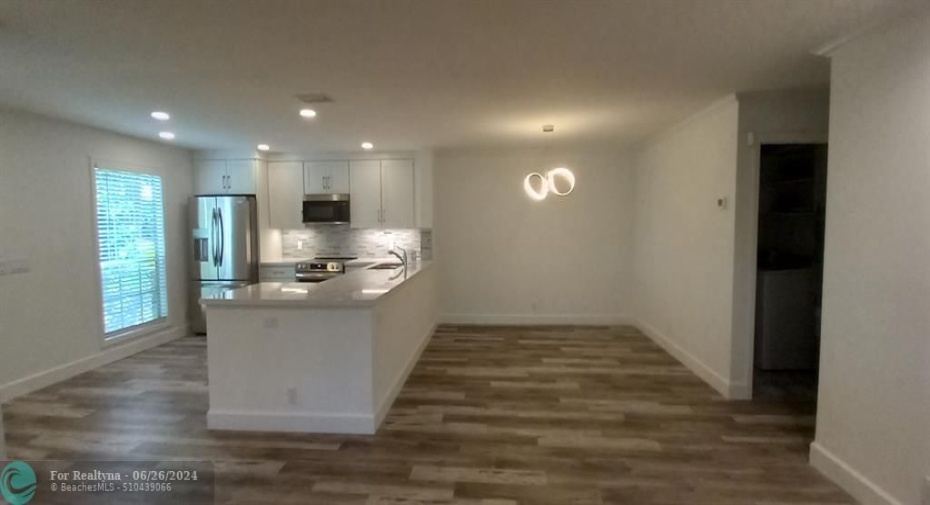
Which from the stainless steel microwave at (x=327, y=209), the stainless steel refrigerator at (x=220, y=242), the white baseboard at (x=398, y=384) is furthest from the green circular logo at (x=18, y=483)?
the stainless steel microwave at (x=327, y=209)

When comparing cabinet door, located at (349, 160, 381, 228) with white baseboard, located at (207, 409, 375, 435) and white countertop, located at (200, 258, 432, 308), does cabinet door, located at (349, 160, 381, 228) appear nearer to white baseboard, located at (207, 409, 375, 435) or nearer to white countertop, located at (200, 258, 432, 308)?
white countertop, located at (200, 258, 432, 308)

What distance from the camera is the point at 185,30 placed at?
7.66 feet

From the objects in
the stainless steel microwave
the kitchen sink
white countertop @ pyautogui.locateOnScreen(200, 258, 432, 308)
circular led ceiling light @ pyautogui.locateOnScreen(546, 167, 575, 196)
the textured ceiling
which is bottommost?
white countertop @ pyautogui.locateOnScreen(200, 258, 432, 308)

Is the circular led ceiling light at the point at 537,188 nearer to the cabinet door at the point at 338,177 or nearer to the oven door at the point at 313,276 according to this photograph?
the cabinet door at the point at 338,177

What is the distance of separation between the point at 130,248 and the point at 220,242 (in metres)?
0.96

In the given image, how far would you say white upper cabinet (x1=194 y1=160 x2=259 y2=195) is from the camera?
6.16 m

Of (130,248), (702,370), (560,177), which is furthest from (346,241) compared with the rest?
(702,370)

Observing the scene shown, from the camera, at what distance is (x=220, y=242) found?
594cm

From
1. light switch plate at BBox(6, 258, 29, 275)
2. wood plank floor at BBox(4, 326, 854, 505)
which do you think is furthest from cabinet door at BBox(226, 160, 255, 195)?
wood plank floor at BBox(4, 326, 854, 505)

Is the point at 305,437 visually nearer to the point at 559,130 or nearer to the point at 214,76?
the point at 214,76

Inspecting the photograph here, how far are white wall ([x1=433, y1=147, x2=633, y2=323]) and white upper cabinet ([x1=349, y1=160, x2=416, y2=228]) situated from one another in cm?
42

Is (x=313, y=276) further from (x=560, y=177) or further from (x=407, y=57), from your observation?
(x=407, y=57)

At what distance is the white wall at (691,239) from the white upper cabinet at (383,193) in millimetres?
3107

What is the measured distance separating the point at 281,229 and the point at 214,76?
3731mm
